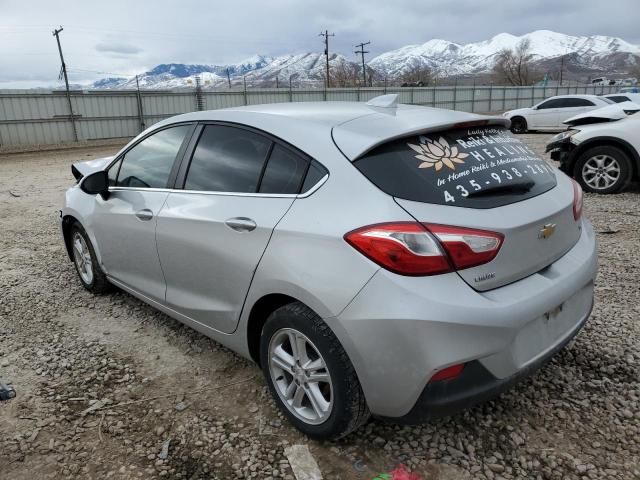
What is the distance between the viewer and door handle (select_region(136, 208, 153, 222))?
10.3ft

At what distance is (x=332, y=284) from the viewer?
6.65 feet

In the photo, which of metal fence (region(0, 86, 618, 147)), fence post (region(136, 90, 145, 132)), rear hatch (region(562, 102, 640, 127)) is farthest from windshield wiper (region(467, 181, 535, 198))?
fence post (region(136, 90, 145, 132))

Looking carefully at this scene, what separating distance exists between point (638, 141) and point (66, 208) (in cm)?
707

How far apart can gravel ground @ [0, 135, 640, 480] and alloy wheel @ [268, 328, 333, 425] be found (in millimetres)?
167

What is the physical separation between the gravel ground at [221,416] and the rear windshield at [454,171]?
1.14 meters

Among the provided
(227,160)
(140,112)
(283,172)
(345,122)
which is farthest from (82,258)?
(140,112)

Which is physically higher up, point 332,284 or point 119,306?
point 332,284

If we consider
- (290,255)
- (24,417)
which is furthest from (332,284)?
(24,417)

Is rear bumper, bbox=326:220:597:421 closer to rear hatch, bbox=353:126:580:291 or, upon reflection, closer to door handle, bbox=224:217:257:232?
rear hatch, bbox=353:126:580:291

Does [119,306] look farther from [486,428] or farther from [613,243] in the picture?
[613,243]

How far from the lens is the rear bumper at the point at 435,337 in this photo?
1.88 m

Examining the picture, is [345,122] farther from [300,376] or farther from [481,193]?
[300,376]

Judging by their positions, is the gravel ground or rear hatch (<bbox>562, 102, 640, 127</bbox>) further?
rear hatch (<bbox>562, 102, 640, 127</bbox>)

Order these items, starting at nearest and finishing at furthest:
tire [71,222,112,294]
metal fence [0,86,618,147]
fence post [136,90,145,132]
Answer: tire [71,222,112,294]
metal fence [0,86,618,147]
fence post [136,90,145,132]
